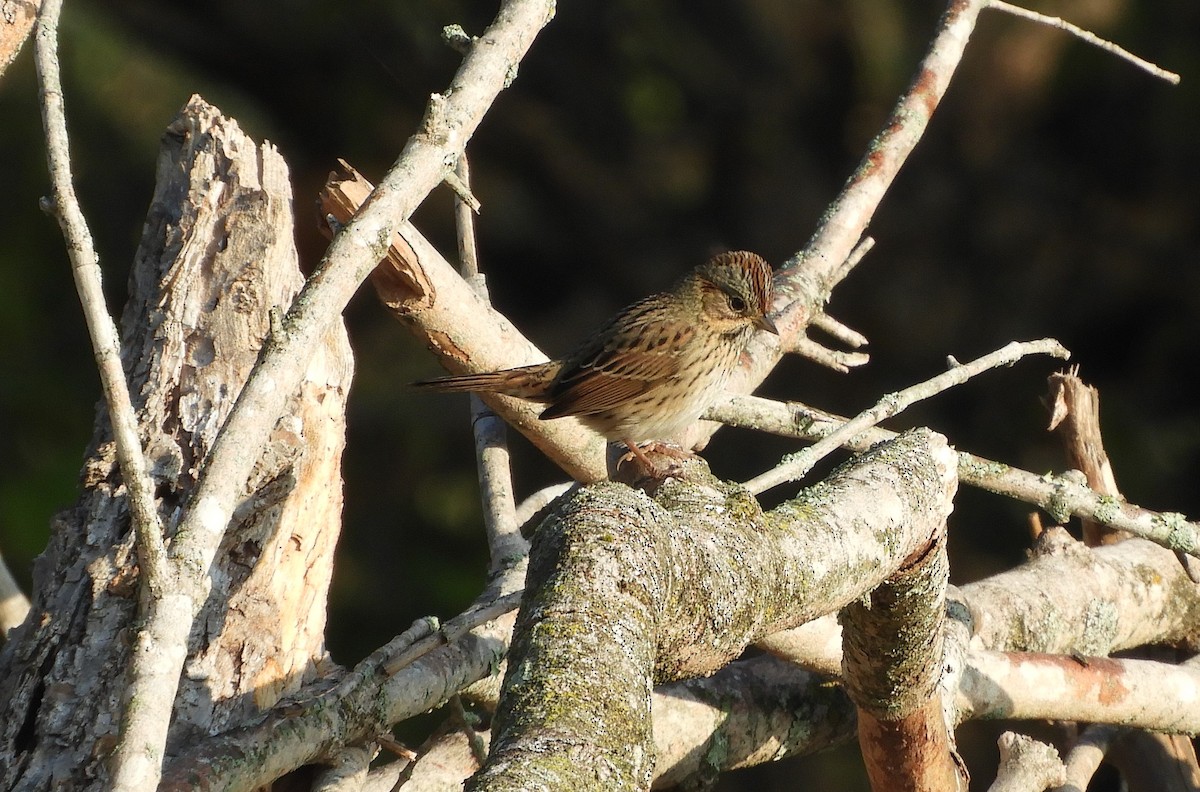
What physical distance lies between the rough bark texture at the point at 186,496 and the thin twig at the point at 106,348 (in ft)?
1.92

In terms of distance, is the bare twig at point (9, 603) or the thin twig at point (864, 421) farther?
the bare twig at point (9, 603)

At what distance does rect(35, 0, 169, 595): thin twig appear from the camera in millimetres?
1301

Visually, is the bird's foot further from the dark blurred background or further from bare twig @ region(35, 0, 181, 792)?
the dark blurred background

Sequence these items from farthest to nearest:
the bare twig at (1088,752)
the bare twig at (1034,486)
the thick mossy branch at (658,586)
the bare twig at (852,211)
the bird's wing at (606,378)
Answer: the bare twig at (852,211) < the bird's wing at (606,378) < the bare twig at (1088,752) < the bare twig at (1034,486) < the thick mossy branch at (658,586)

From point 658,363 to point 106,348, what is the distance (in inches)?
84.8

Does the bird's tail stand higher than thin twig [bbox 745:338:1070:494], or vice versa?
the bird's tail

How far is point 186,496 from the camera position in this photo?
1.96 metres

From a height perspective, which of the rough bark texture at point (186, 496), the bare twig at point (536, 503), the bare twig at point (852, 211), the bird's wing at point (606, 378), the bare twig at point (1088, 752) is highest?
the bare twig at point (852, 211)

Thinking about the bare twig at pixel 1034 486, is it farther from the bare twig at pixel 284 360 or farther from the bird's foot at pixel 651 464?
the bare twig at pixel 284 360

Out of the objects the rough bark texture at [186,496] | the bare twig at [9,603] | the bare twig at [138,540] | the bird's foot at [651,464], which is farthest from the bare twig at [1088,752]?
the bare twig at [9,603]

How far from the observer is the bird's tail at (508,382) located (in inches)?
111

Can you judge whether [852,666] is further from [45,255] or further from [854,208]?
[45,255]

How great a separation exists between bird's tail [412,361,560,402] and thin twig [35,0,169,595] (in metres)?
1.40

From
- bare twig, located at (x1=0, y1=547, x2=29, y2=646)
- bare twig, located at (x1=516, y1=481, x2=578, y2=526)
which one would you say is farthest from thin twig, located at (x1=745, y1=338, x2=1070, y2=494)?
bare twig, located at (x1=0, y1=547, x2=29, y2=646)
